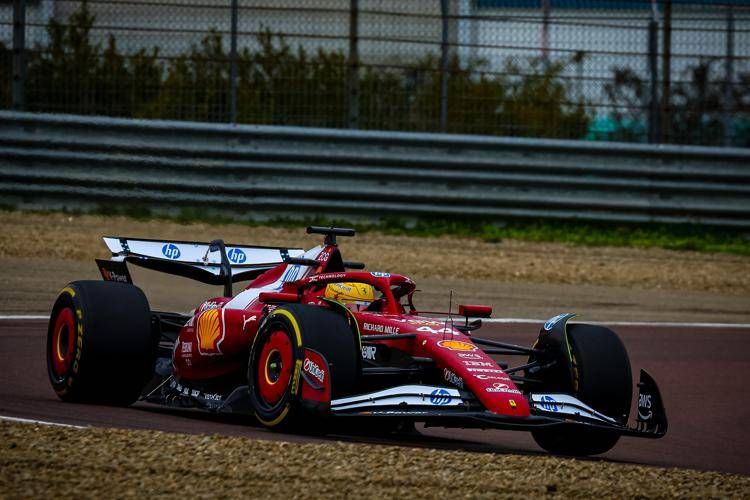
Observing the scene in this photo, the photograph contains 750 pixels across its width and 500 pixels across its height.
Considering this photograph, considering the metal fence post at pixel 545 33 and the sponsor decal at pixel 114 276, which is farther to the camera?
the metal fence post at pixel 545 33

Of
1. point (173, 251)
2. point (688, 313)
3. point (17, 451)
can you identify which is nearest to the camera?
point (17, 451)

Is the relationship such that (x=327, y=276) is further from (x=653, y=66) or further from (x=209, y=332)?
(x=653, y=66)

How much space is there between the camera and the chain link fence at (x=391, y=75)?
1731cm

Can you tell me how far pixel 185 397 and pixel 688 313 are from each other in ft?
23.6

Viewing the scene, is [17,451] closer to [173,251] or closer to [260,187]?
[173,251]

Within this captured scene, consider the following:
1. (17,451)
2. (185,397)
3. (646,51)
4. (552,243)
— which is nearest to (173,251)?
(185,397)

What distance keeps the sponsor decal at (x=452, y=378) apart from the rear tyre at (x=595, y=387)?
0.69 m

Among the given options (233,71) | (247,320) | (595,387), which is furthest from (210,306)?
(233,71)

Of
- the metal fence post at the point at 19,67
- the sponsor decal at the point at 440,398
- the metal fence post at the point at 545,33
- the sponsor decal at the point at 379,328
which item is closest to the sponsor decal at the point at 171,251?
the sponsor decal at the point at 379,328

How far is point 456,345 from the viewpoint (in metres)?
7.20

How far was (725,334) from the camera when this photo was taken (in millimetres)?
12953

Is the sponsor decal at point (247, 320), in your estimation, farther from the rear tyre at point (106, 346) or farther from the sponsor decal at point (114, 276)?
the sponsor decal at point (114, 276)

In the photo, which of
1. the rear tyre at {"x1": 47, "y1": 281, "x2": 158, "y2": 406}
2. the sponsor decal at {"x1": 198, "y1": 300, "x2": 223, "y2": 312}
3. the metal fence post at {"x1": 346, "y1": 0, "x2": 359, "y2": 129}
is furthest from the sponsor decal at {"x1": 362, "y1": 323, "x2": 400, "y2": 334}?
the metal fence post at {"x1": 346, "y1": 0, "x2": 359, "y2": 129}

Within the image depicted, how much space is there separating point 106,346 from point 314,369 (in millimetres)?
1736
